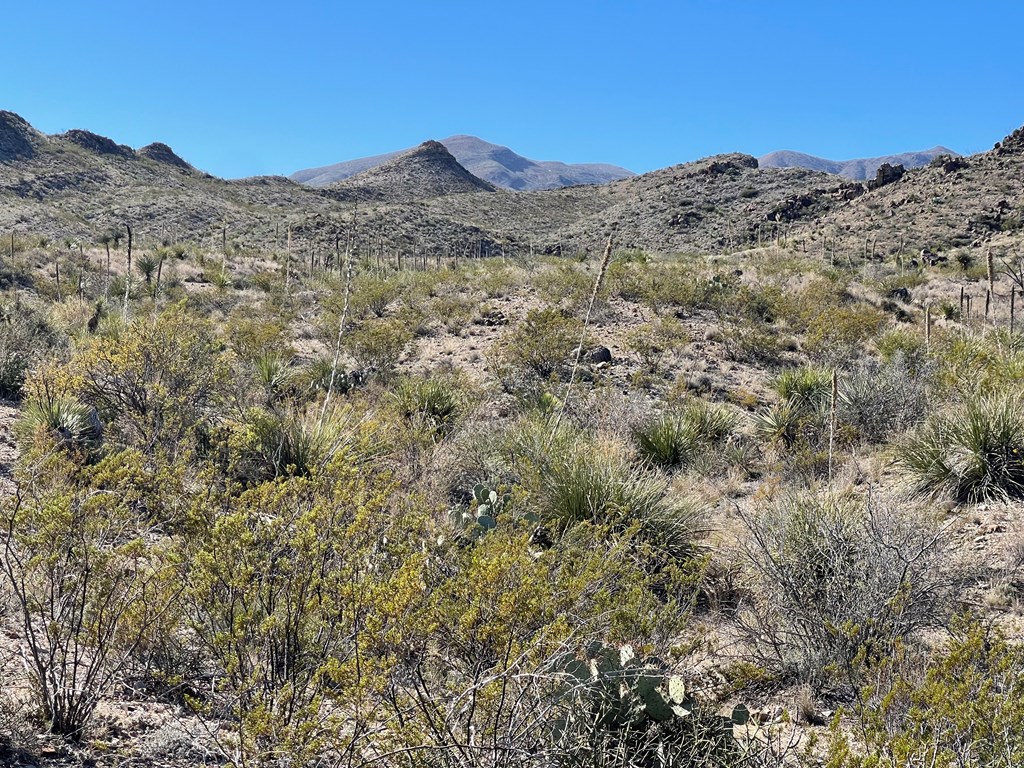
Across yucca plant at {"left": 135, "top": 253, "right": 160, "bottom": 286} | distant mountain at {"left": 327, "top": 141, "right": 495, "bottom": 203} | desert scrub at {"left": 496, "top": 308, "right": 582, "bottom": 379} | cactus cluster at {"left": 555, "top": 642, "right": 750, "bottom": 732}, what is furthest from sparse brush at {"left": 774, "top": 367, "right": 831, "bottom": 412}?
distant mountain at {"left": 327, "top": 141, "right": 495, "bottom": 203}

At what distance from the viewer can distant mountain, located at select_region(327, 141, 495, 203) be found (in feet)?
230

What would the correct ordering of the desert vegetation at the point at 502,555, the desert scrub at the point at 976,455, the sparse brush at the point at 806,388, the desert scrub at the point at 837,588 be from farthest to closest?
the sparse brush at the point at 806,388 < the desert scrub at the point at 976,455 < the desert scrub at the point at 837,588 < the desert vegetation at the point at 502,555

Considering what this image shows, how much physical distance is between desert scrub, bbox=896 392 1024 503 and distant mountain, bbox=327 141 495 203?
6443cm

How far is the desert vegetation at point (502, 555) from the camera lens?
2.76m

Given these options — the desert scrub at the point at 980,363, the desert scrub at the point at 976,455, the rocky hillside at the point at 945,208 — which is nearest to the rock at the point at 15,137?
the rocky hillside at the point at 945,208

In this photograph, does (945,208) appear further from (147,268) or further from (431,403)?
(431,403)

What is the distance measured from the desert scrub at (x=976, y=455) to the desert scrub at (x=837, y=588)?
57.6 inches

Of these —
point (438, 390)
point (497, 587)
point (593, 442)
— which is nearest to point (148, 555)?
point (497, 587)

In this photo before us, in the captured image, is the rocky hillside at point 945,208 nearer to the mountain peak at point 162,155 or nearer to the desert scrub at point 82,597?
the desert scrub at point 82,597

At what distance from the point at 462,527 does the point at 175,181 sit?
67207 mm

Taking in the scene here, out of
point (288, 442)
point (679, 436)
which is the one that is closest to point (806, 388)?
point (679, 436)

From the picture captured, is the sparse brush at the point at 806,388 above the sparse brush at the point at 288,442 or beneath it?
above

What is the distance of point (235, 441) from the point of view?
485 centimetres

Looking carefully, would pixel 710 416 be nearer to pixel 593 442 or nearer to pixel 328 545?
pixel 593 442
